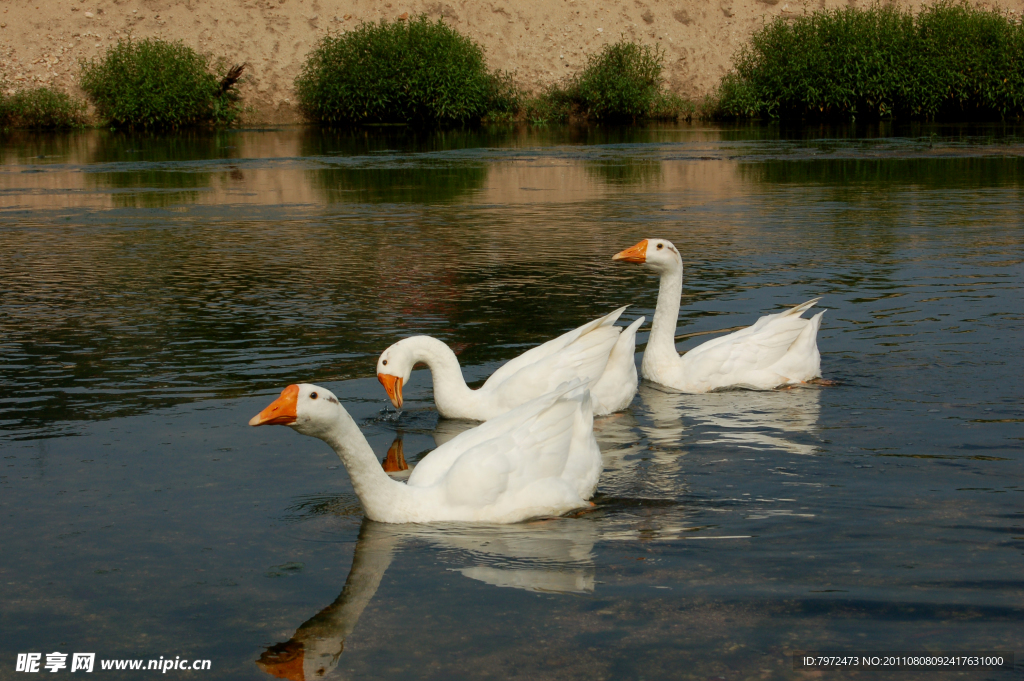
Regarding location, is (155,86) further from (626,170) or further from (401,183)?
(626,170)

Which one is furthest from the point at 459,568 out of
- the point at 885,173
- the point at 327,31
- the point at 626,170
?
the point at 327,31

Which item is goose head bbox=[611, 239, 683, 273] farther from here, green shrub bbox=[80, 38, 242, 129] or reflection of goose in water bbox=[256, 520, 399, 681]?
green shrub bbox=[80, 38, 242, 129]

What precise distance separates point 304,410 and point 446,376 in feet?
7.50

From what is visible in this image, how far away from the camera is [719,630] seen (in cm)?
416

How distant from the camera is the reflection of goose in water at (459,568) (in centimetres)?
410

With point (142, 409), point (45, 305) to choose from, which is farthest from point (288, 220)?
point (142, 409)

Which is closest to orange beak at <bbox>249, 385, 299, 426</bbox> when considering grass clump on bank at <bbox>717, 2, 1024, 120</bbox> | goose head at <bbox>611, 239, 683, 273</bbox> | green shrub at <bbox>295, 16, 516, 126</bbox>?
goose head at <bbox>611, 239, 683, 273</bbox>

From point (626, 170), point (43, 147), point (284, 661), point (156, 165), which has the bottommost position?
point (284, 661)

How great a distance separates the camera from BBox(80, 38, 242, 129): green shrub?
Answer: 3759 centimetres

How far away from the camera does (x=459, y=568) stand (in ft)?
15.9

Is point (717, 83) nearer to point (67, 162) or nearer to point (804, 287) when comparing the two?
point (67, 162)

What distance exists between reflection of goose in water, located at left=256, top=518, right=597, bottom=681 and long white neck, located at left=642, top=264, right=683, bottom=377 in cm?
285

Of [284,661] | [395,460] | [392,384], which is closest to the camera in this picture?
[284,661]

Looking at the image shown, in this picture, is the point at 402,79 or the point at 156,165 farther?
the point at 402,79
